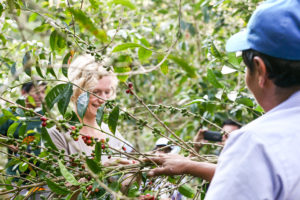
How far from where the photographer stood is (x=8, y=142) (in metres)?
1.20

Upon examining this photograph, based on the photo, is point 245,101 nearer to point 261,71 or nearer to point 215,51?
point 215,51

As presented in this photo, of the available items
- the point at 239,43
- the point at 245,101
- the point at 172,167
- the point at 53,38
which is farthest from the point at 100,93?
the point at 239,43

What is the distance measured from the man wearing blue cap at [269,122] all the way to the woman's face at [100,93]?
102cm

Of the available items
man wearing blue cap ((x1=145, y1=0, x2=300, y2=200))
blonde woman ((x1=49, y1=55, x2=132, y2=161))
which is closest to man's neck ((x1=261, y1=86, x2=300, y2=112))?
man wearing blue cap ((x1=145, y1=0, x2=300, y2=200))

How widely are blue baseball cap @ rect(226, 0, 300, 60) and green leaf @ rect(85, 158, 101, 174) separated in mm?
574

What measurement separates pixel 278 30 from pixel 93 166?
0.66 m

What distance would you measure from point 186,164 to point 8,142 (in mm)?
629

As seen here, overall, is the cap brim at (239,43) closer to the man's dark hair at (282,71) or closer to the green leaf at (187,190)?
the man's dark hair at (282,71)

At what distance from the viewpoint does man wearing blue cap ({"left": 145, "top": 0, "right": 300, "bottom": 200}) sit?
2.37ft

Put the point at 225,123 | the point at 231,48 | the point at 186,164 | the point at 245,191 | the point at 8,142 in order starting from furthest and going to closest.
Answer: the point at 225,123, the point at 8,142, the point at 186,164, the point at 231,48, the point at 245,191

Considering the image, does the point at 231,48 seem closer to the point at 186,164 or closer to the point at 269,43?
the point at 269,43

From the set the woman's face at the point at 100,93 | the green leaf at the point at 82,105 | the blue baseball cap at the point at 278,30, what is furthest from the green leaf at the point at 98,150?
the woman's face at the point at 100,93

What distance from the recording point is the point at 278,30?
832mm

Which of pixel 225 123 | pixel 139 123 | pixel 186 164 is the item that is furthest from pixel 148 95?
pixel 186 164
